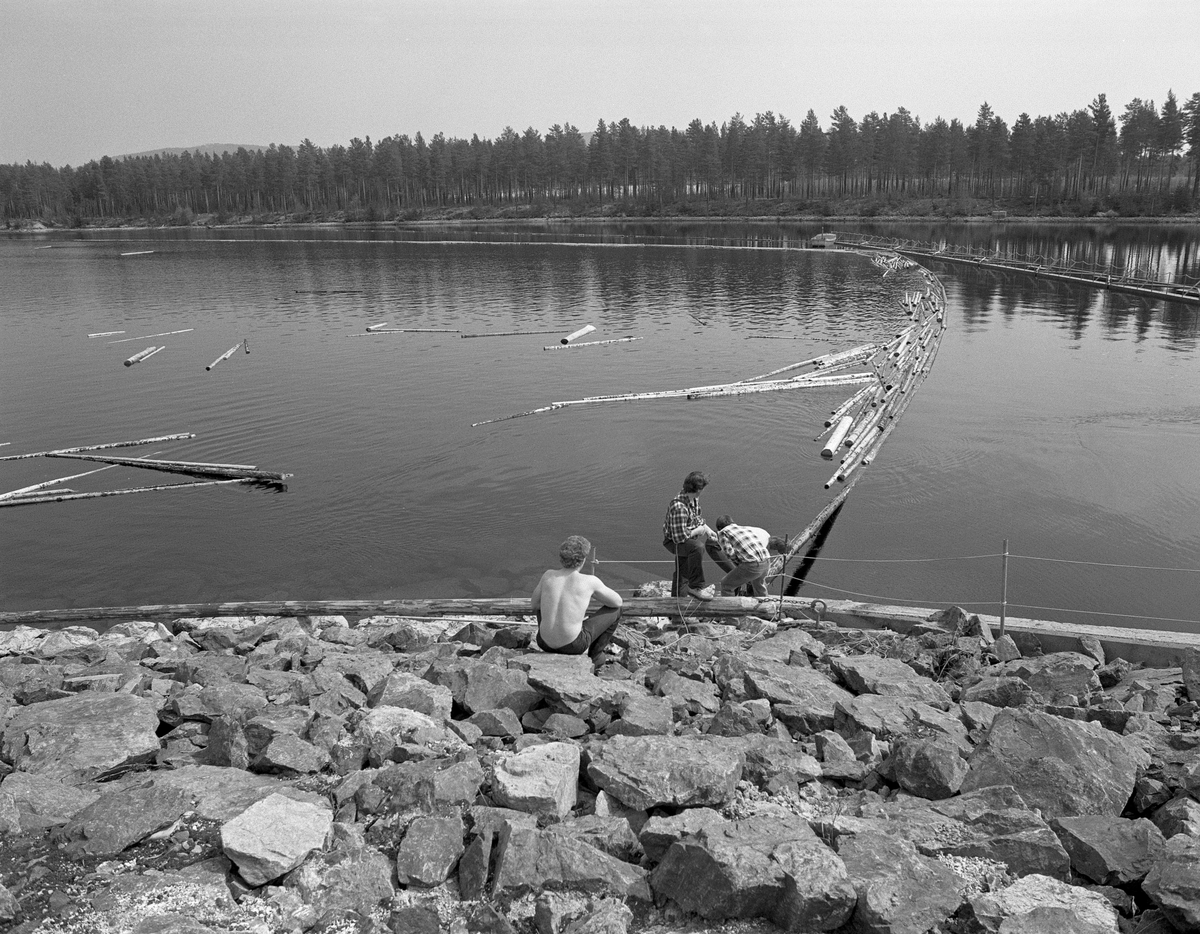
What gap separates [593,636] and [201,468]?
19774 mm

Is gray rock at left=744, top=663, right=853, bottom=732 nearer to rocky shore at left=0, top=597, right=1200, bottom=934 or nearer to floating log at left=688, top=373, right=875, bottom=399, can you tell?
rocky shore at left=0, top=597, right=1200, bottom=934

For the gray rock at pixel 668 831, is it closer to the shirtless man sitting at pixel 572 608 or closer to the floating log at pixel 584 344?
the shirtless man sitting at pixel 572 608

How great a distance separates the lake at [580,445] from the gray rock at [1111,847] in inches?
375

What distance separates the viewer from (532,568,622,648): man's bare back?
9.91 metres

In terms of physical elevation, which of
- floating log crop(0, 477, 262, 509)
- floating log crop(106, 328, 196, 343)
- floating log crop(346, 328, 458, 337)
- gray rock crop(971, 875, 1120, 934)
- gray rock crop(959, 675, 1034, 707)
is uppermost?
floating log crop(106, 328, 196, 343)

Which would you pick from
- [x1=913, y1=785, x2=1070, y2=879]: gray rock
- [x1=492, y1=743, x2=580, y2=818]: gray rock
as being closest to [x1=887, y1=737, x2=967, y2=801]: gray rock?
[x1=913, y1=785, x2=1070, y2=879]: gray rock

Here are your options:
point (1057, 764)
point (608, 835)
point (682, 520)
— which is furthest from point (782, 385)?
point (608, 835)

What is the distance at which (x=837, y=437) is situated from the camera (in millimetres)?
26609

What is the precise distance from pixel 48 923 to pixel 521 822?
3.08 m

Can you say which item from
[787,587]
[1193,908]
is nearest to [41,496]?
[787,587]

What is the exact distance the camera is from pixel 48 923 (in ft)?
17.8

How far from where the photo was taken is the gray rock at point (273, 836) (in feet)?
19.1

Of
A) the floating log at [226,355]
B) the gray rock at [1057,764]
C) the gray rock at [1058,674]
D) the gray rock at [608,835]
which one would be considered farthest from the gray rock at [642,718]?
the floating log at [226,355]

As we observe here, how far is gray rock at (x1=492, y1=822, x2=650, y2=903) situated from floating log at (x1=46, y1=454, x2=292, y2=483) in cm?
2133
